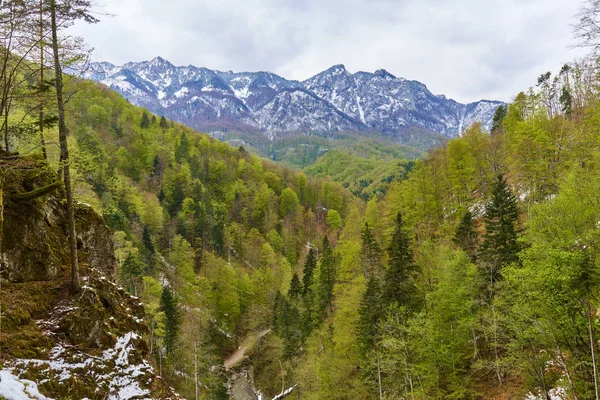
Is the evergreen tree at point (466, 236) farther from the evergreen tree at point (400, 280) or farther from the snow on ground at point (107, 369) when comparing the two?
the snow on ground at point (107, 369)

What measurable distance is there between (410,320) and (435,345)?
96.2 inches

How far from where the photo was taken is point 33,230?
14.4 meters

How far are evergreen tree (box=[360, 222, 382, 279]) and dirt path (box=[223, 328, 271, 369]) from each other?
914 inches

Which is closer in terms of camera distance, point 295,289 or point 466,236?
point 466,236

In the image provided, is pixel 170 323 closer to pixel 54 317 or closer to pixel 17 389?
pixel 54 317

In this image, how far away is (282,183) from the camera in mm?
132375

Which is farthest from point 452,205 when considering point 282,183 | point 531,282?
point 282,183

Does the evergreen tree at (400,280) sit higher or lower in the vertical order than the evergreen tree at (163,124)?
lower

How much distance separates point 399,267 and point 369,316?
4909mm

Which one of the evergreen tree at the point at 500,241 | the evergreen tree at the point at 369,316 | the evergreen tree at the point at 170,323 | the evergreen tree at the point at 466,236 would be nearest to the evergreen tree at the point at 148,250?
the evergreen tree at the point at 170,323

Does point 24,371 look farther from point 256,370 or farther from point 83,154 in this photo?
point 256,370

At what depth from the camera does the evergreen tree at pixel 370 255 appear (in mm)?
39844

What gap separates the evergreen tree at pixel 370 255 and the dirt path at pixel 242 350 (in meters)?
23.2

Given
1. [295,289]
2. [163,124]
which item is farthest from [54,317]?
[163,124]
